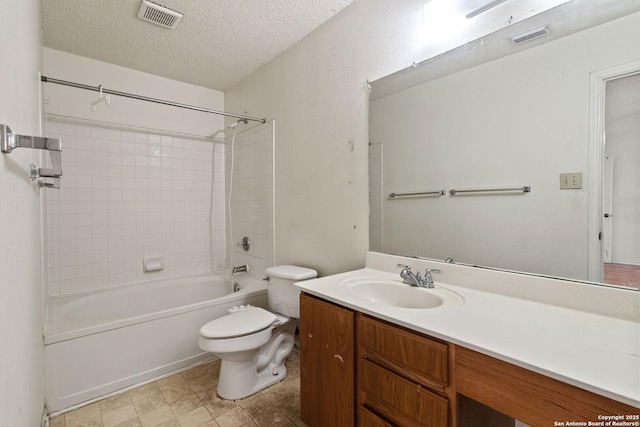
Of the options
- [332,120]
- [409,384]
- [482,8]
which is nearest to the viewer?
[409,384]

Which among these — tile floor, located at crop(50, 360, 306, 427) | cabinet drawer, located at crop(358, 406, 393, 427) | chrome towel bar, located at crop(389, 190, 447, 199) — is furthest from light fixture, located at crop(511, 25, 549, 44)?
tile floor, located at crop(50, 360, 306, 427)

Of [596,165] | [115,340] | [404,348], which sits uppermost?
[596,165]

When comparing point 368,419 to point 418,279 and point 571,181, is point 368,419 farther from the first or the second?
point 571,181

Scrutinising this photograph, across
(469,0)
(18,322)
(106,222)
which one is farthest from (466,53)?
(106,222)

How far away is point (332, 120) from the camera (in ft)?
6.31

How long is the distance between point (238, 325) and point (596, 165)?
1797mm

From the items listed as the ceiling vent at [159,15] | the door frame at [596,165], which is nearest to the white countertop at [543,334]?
the door frame at [596,165]

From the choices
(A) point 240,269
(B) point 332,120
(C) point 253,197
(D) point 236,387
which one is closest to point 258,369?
(D) point 236,387

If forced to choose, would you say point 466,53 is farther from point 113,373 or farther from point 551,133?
point 113,373

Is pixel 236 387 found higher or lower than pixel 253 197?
lower

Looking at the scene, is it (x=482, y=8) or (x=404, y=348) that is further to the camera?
(x=482, y=8)

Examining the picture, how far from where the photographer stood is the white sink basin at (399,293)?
3.97 ft

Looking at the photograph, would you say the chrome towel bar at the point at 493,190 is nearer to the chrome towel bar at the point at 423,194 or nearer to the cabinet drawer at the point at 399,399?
the chrome towel bar at the point at 423,194

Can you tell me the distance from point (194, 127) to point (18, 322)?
2.51 m
